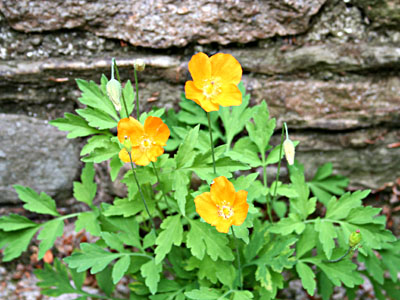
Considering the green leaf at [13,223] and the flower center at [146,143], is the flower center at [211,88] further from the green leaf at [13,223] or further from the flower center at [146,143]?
the green leaf at [13,223]

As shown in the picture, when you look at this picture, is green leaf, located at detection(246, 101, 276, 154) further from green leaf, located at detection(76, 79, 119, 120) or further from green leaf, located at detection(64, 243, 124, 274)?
green leaf, located at detection(64, 243, 124, 274)

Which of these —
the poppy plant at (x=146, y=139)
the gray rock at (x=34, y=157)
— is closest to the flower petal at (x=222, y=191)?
the poppy plant at (x=146, y=139)

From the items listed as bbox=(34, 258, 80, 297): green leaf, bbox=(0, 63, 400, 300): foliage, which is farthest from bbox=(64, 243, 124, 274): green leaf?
bbox=(34, 258, 80, 297): green leaf

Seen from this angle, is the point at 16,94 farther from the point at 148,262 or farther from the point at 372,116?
the point at 372,116

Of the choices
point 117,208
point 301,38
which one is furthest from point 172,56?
point 117,208

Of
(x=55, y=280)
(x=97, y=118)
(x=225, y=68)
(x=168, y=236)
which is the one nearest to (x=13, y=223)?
(x=55, y=280)

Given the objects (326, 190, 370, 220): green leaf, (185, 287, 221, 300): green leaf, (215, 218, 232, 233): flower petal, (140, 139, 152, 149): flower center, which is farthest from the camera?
(326, 190, 370, 220): green leaf

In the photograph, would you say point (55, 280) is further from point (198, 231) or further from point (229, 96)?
point (229, 96)
